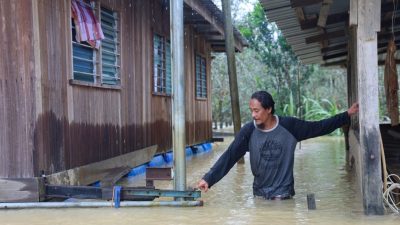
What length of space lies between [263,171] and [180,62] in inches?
66.6

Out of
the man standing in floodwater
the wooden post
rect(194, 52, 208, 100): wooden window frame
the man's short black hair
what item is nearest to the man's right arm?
the man standing in floodwater

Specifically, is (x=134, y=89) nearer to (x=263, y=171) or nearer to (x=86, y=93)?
(x=86, y=93)

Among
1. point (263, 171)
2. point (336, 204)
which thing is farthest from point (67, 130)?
point (336, 204)

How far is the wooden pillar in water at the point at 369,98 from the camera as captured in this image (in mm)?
5793

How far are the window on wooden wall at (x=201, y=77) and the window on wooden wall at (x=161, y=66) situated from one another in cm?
377

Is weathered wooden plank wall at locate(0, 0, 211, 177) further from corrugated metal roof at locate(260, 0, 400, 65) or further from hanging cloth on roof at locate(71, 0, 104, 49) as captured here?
corrugated metal roof at locate(260, 0, 400, 65)

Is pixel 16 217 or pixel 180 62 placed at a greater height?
pixel 180 62

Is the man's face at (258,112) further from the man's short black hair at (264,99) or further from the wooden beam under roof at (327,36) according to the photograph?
the wooden beam under roof at (327,36)

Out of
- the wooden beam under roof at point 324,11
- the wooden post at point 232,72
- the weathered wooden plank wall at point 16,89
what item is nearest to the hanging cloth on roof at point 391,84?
the wooden beam under roof at point 324,11

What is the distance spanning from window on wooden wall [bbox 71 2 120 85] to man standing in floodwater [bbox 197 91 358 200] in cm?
339

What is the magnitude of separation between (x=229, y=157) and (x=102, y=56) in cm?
427

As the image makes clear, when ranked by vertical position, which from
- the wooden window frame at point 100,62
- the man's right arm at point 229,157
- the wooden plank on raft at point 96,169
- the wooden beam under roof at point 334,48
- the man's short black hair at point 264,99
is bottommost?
the wooden plank on raft at point 96,169

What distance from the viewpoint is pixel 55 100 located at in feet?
25.8

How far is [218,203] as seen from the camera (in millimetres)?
7523
